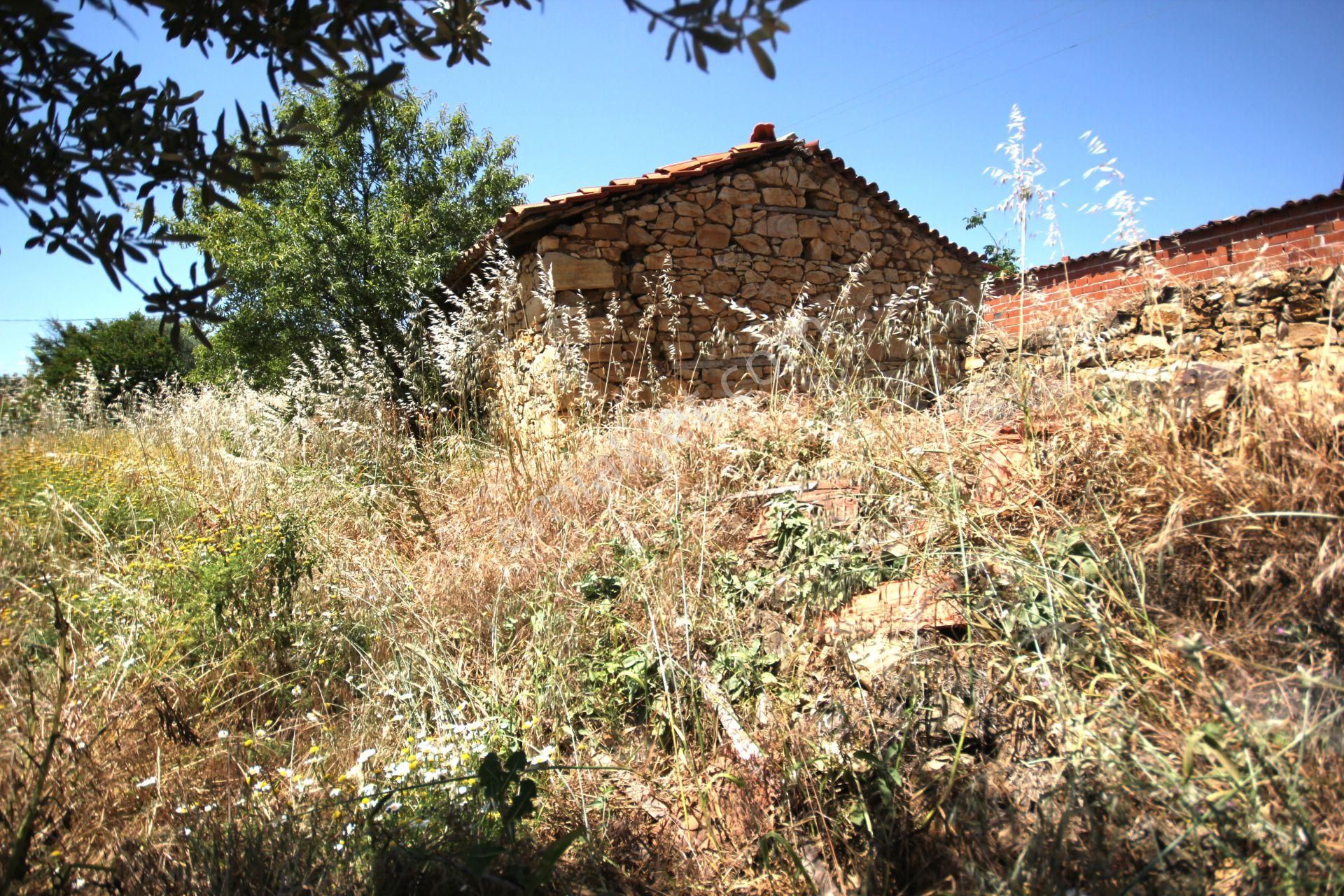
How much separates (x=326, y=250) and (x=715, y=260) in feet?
26.5

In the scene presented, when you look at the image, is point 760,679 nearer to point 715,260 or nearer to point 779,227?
point 715,260

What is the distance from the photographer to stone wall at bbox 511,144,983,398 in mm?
6625

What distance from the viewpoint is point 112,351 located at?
19.7 metres

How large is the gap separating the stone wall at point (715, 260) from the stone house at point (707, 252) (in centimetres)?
1

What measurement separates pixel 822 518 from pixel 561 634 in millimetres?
1049

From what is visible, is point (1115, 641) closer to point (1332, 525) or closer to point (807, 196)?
Result: point (1332, 525)

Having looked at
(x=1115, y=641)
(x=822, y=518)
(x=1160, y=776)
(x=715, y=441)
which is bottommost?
(x=1160, y=776)

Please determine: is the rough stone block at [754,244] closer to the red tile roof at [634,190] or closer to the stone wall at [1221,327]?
the red tile roof at [634,190]

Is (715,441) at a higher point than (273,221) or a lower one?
lower

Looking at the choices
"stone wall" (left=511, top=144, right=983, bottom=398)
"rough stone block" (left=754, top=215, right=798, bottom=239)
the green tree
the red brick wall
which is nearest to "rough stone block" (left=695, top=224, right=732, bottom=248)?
"stone wall" (left=511, top=144, right=983, bottom=398)

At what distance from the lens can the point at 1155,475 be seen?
6.93 feet

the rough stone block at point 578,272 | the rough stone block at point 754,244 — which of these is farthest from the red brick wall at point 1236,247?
the rough stone block at point 578,272

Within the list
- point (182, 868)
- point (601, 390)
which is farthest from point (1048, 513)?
point (601, 390)

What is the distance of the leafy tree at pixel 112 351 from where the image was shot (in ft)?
62.0
